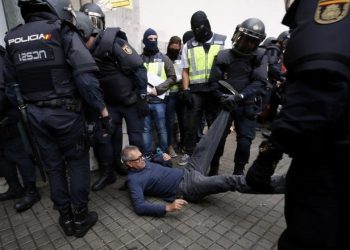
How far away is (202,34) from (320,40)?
2797 mm

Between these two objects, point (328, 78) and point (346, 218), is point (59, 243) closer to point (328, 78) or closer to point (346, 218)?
point (346, 218)

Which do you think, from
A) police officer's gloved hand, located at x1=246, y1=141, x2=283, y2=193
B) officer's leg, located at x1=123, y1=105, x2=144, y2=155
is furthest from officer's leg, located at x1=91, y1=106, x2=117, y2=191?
police officer's gloved hand, located at x1=246, y1=141, x2=283, y2=193

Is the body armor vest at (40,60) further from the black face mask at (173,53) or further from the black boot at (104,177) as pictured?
the black face mask at (173,53)

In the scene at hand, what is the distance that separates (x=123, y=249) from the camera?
225cm

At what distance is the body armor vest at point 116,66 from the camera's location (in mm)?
2943

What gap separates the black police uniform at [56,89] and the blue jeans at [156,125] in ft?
5.70

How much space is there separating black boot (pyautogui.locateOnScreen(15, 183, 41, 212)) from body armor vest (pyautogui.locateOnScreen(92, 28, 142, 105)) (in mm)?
1339

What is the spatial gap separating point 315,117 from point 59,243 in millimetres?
2332

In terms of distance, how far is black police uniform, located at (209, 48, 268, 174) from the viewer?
3119mm

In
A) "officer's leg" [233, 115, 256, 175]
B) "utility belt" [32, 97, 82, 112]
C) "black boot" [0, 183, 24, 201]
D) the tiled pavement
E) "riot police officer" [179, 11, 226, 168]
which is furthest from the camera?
"riot police officer" [179, 11, 226, 168]

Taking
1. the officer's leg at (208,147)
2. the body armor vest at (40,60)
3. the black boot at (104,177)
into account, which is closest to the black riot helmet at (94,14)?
the body armor vest at (40,60)

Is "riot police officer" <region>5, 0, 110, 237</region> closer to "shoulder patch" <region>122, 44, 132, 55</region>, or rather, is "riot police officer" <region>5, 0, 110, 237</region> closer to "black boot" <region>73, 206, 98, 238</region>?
"black boot" <region>73, 206, 98, 238</region>

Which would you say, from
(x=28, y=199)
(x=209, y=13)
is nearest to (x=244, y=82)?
(x=28, y=199)

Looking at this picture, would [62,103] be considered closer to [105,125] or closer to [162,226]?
[105,125]
